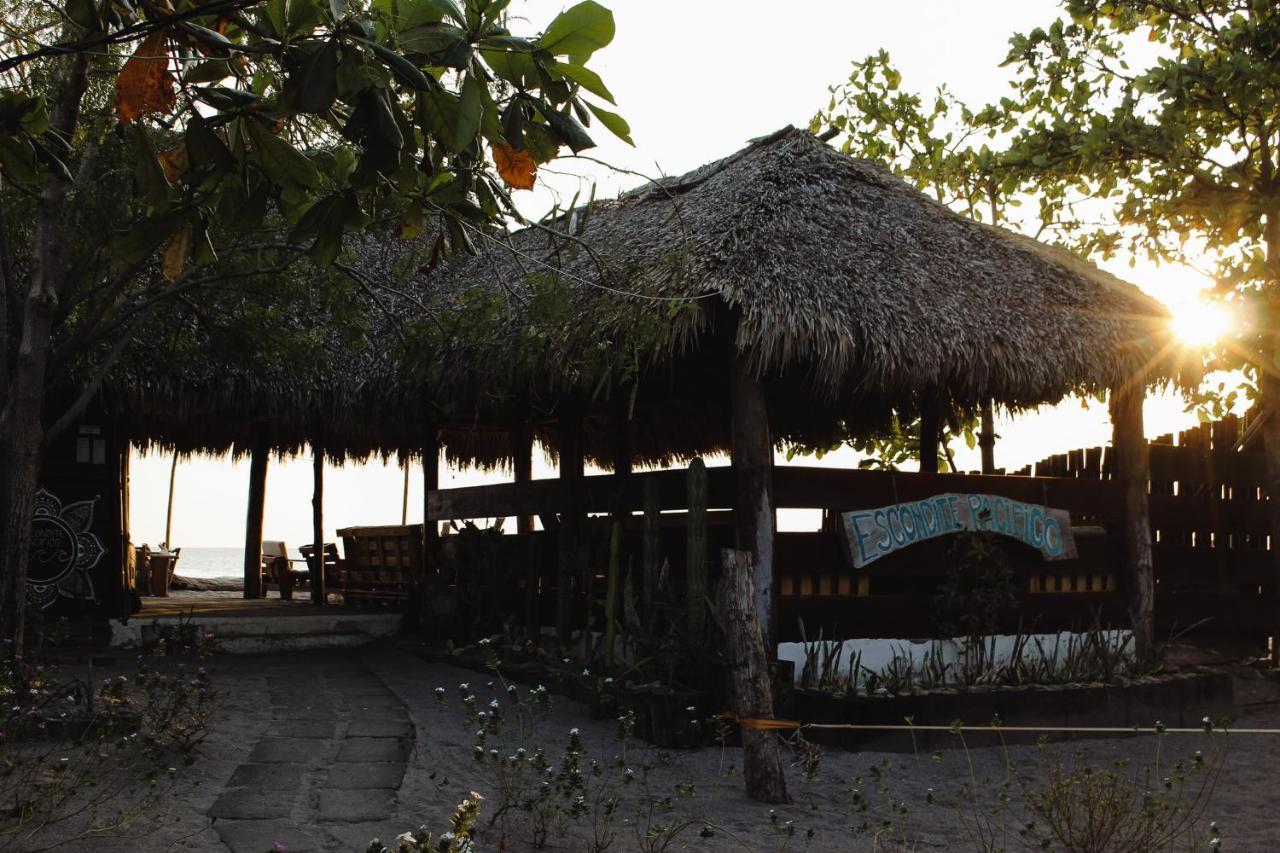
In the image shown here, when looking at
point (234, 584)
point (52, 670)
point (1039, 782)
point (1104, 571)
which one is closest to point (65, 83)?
point (52, 670)

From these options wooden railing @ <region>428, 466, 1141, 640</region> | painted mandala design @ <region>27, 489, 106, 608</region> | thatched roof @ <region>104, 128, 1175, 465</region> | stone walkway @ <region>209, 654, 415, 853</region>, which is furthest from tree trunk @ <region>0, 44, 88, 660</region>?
wooden railing @ <region>428, 466, 1141, 640</region>

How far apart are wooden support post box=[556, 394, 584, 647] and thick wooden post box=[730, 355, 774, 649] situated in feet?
5.82

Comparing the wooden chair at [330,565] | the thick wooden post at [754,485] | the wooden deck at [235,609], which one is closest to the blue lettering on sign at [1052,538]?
the thick wooden post at [754,485]

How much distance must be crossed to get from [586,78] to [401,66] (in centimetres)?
39

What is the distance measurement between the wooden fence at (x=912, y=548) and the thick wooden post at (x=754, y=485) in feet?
0.48

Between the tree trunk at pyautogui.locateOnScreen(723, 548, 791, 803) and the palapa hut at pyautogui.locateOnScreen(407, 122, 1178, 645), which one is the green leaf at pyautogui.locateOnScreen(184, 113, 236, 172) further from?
the tree trunk at pyautogui.locateOnScreen(723, 548, 791, 803)

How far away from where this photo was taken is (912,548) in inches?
315

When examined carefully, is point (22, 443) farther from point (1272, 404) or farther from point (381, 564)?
point (1272, 404)

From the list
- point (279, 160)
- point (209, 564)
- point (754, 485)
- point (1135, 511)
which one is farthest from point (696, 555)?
point (209, 564)

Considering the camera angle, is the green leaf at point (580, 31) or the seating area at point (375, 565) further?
the seating area at point (375, 565)

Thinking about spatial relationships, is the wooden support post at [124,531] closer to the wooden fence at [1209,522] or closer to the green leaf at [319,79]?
the wooden fence at [1209,522]

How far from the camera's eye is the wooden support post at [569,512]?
28.3 ft

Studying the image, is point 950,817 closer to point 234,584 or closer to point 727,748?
point 727,748

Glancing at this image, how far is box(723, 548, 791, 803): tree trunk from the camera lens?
213 inches
